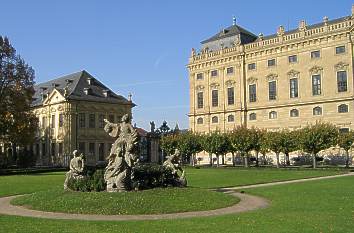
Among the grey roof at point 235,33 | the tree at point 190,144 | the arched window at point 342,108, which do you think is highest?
the grey roof at point 235,33

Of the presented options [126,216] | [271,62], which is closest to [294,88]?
[271,62]

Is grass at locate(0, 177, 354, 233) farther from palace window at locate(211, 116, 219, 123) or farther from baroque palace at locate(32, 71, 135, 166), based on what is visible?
palace window at locate(211, 116, 219, 123)

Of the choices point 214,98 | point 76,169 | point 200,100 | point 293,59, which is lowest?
point 76,169

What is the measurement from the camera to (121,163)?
20.6 metres

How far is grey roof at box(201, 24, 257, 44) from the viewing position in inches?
3219

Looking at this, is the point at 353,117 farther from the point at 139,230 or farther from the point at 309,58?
the point at 139,230

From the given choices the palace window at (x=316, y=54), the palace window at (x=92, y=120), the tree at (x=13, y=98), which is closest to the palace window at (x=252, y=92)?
the palace window at (x=316, y=54)

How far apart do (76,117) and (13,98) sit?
20005 millimetres

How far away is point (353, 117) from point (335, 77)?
674 cm

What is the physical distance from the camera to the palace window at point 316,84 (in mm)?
69688

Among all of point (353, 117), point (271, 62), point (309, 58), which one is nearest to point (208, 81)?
point (271, 62)

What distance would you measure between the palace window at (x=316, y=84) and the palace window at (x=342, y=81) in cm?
316

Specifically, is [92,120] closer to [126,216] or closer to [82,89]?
[82,89]

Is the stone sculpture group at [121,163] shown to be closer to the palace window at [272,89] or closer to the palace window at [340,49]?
the palace window at [340,49]
